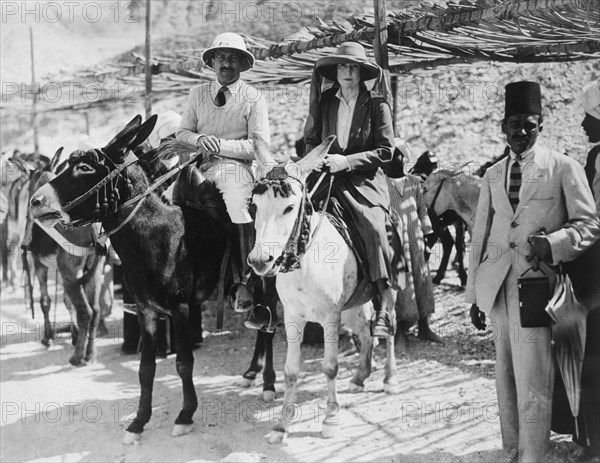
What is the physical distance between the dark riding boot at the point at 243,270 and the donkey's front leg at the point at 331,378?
2.74 ft

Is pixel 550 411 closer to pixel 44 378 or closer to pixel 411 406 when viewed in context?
pixel 411 406

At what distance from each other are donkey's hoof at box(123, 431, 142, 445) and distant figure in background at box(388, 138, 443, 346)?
3.24 metres

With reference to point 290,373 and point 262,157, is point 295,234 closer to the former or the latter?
point 262,157

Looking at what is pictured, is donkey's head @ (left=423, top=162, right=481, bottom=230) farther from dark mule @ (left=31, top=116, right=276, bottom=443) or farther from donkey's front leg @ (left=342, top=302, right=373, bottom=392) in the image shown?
dark mule @ (left=31, top=116, right=276, bottom=443)

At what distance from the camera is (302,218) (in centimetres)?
455

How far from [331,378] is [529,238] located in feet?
6.64

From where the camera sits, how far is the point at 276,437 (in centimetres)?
492

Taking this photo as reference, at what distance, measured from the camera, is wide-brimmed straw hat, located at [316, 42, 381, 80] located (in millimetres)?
5367

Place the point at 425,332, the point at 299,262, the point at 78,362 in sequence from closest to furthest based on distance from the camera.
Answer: the point at 299,262
the point at 78,362
the point at 425,332

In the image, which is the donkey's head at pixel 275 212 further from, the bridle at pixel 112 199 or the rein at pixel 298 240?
the bridle at pixel 112 199

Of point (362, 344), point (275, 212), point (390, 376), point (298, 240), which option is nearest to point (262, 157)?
point (275, 212)

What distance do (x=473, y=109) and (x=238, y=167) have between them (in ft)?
39.1

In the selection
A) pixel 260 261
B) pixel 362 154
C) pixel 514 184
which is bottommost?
pixel 260 261

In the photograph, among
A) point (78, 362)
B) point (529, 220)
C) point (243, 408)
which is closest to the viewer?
point (529, 220)
